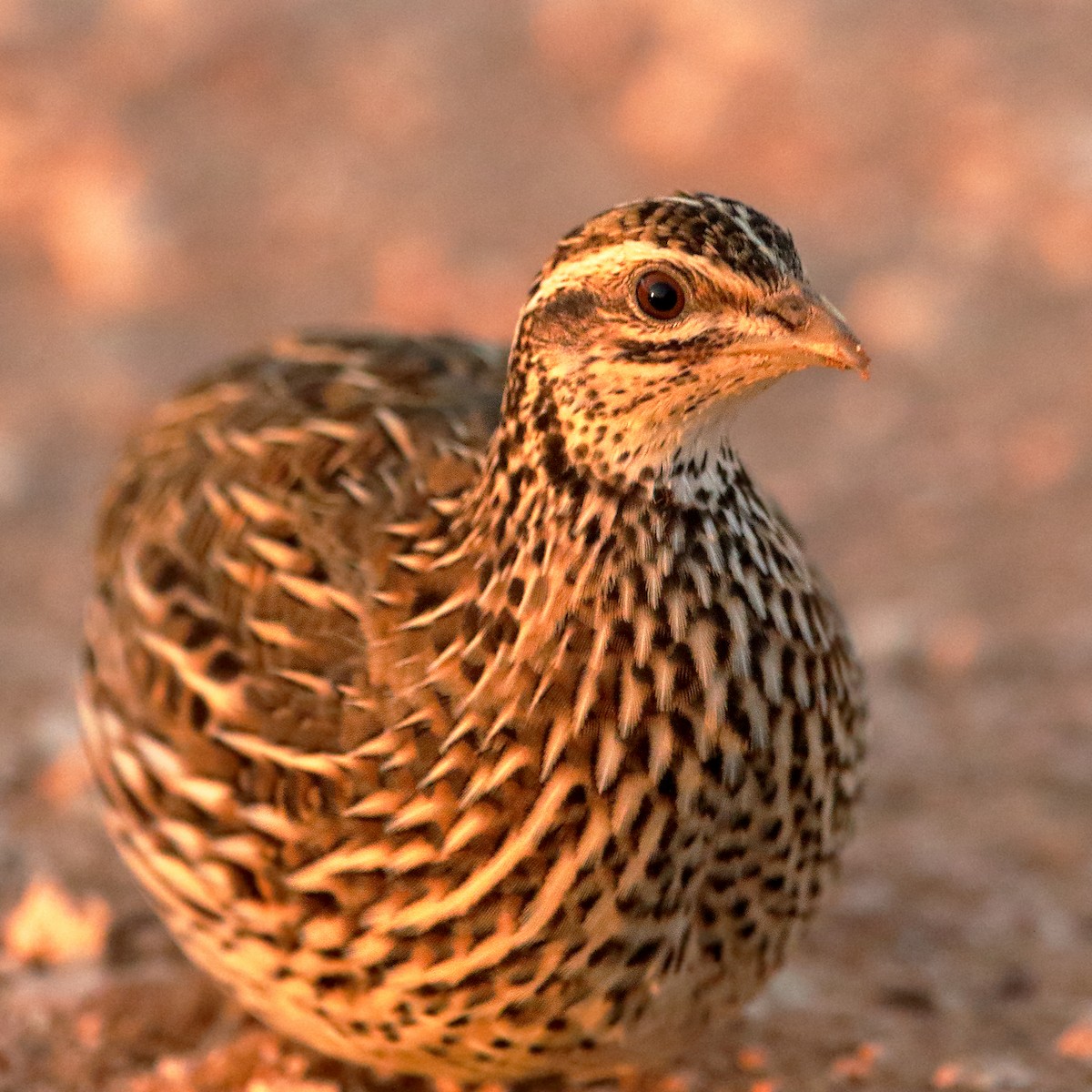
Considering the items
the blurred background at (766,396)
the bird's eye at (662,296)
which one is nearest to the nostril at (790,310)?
the bird's eye at (662,296)

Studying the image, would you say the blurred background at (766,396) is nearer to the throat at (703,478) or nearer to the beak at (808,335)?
the throat at (703,478)

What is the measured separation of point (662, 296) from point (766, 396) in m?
4.38

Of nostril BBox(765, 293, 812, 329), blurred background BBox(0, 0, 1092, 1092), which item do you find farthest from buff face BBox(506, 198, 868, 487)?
blurred background BBox(0, 0, 1092, 1092)

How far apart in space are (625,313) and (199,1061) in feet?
7.15

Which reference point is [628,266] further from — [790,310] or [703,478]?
[703,478]

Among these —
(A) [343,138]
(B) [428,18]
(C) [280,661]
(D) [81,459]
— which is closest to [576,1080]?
(C) [280,661]

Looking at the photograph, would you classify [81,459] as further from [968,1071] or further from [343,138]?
[968,1071]

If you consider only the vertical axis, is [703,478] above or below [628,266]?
below

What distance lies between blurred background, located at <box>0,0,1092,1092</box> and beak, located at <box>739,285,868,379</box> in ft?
6.33

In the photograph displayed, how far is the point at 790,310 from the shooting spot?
116 inches

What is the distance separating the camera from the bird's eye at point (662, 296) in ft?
9.73

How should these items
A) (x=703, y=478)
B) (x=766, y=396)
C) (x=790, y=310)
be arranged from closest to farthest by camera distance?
(x=790, y=310), (x=703, y=478), (x=766, y=396)

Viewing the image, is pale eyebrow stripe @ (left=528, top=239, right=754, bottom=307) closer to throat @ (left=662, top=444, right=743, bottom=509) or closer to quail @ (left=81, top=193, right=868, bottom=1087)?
quail @ (left=81, top=193, right=868, bottom=1087)

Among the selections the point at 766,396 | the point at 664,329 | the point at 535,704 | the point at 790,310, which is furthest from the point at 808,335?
the point at 766,396
